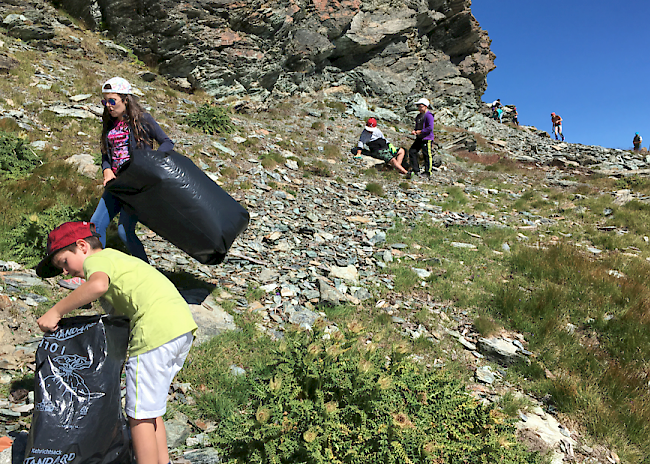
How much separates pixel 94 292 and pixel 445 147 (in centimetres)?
2129

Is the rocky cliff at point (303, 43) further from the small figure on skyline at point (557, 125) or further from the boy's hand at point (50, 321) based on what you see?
the boy's hand at point (50, 321)

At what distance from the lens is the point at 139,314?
2363mm

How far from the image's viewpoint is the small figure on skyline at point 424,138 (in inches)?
542

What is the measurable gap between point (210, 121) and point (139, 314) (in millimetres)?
11237

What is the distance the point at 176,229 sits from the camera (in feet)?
13.1

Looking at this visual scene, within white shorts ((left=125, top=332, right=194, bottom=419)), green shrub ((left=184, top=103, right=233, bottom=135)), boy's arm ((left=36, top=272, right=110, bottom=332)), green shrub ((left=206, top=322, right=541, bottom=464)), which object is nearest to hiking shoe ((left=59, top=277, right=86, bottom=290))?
boy's arm ((left=36, top=272, right=110, bottom=332))

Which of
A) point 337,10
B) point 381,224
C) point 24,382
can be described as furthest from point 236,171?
point 337,10

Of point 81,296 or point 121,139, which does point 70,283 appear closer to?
point 121,139

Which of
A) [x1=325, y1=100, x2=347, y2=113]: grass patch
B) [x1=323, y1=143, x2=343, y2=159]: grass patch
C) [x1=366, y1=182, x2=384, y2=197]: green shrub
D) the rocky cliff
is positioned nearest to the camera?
[x1=366, y1=182, x2=384, y2=197]: green shrub

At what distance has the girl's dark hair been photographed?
4022 mm

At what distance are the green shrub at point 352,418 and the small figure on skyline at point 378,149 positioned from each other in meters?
12.4

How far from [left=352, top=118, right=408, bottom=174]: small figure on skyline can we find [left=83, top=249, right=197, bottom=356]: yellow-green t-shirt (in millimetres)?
12953

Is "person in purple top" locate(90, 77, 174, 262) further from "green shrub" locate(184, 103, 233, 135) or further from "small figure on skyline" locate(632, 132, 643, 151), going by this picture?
"small figure on skyline" locate(632, 132, 643, 151)

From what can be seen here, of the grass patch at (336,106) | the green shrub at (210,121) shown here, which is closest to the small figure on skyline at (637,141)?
the grass patch at (336,106)
